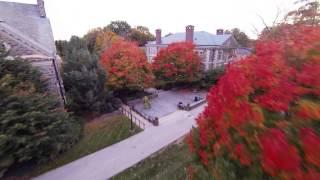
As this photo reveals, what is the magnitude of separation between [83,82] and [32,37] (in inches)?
393

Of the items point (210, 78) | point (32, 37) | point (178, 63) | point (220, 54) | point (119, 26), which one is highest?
point (119, 26)

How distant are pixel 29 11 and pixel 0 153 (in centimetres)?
2284

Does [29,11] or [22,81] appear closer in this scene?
[22,81]

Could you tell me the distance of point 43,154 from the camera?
38.9 ft

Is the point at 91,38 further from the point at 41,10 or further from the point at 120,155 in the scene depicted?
the point at 120,155

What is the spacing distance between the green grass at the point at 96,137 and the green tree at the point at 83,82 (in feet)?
5.78

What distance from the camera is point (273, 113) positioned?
266cm

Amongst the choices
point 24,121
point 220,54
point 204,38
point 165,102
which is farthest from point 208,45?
point 24,121

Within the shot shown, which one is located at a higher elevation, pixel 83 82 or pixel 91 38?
pixel 91 38

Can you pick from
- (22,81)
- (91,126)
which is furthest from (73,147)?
(22,81)

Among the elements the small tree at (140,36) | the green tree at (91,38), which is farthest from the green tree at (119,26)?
the green tree at (91,38)

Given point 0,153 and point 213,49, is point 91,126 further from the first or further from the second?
point 213,49

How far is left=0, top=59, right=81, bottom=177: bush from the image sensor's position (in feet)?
32.8

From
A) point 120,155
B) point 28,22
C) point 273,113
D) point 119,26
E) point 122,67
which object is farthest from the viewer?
point 119,26
